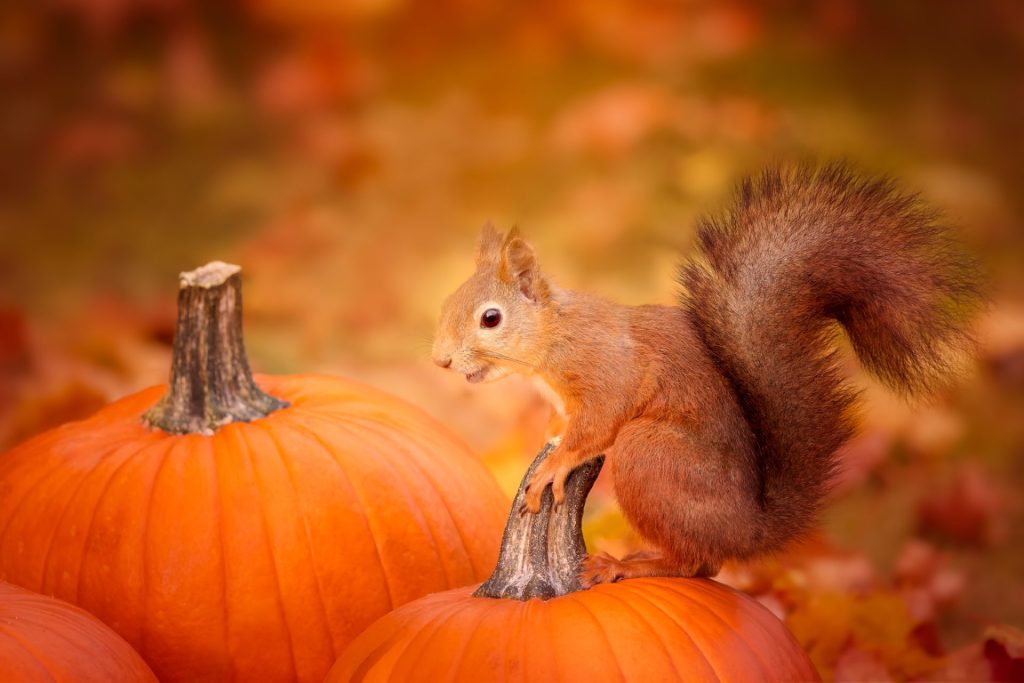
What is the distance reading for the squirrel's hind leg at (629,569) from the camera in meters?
1.46

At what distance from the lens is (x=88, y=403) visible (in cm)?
265

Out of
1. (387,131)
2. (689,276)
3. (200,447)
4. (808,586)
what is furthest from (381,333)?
(689,276)

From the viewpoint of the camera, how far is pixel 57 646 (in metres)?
1.37

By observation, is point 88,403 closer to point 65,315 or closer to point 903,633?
point 65,315

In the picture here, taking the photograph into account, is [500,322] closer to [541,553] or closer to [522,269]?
[522,269]

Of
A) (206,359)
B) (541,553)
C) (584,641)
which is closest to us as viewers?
(584,641)

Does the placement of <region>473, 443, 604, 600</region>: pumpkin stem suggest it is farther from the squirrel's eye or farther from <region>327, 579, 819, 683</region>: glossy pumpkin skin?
the squirrel's eye

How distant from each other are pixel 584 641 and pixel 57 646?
23.3 inches

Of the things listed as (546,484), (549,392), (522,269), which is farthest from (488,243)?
(546,484)

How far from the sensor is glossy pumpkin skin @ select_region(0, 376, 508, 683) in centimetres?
161

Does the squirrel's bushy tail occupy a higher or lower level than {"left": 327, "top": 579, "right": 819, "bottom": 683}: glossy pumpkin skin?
higher

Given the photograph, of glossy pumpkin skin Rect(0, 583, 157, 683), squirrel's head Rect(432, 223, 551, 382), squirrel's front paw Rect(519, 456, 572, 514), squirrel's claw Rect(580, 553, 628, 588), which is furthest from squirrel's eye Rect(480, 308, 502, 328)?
glossy pumpkin skin Rect(0, 583, 157, 683)

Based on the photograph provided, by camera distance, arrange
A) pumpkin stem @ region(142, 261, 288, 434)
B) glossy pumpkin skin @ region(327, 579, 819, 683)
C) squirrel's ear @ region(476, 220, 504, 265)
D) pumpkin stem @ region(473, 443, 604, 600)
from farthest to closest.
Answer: pumpkin stem @ region(142, 261, 288, 434)
squirrel's ear @ region(476, 220, 504, 265)
pumpkin stem @ region(473, 443, 604, 600)
glossy pumpkin skin @ region(327, 579, 819, 683)

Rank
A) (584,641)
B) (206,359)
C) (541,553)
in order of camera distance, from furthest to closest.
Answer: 1. (206,359)
2. (541,553)
3. (584,641)
